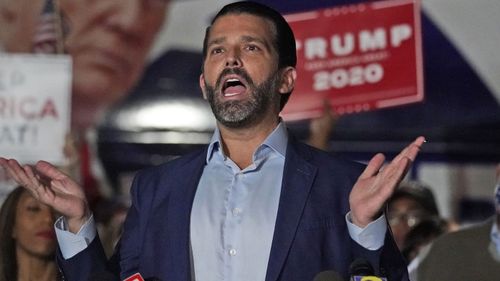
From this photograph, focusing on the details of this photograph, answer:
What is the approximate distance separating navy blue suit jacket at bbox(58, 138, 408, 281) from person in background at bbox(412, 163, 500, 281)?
1.03 metres

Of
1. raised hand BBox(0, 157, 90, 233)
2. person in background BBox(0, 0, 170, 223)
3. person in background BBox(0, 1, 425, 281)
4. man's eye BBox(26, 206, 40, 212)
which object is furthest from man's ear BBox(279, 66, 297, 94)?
person in background BBox(0, 0, 170, 223)

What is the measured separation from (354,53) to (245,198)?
2.58 meters

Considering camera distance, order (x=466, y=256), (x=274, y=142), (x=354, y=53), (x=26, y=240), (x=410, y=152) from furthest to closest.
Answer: (x=354, y=53) < (x=26, y=240) < (x=466, y=256) < (x=274, y=142) < (x=410, y=152)

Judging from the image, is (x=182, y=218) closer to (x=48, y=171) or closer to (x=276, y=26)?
(x=48, y=171)

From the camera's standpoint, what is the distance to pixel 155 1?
5129 mm

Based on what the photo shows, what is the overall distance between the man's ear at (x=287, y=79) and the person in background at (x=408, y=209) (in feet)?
6.66

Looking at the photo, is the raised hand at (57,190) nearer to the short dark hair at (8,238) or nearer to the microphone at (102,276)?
the microphone at (102,276)

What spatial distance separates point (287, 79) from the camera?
282 cm

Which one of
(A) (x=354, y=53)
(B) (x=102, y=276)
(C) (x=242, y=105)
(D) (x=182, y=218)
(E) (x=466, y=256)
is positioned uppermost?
(C) (x=242, y=105)

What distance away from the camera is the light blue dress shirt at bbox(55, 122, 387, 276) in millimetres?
2578

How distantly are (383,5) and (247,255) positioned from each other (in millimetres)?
2763

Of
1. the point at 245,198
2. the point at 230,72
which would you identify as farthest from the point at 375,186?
the point at 230,72

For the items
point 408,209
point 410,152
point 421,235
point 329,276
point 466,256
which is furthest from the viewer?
point 408,209

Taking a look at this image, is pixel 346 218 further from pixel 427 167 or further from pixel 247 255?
pixel 427 167
